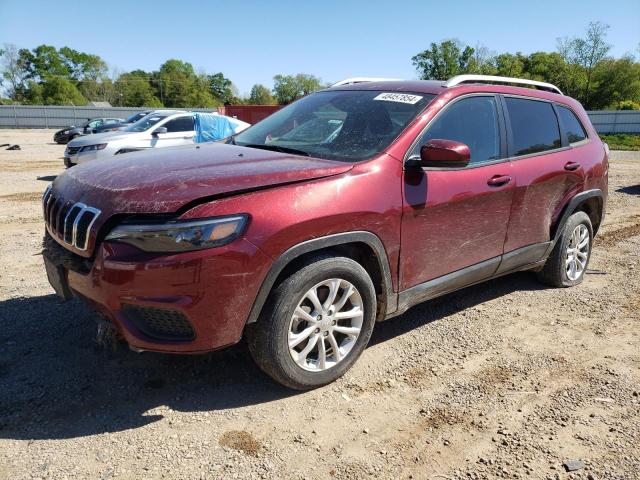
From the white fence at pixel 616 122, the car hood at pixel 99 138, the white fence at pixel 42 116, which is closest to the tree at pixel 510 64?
the white fence at pixel 616 122

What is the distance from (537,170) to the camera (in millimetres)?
4145

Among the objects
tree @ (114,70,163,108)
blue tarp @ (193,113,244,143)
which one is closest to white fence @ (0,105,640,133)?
blue tarp @ (193,113,244,143)

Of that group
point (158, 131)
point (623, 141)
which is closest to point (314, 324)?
point (158, 131)

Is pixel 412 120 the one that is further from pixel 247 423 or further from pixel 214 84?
pixel 214 84

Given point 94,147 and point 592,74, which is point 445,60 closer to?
point 592,74

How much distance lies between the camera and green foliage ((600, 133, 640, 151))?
28809 mm

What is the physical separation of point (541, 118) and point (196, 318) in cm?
344

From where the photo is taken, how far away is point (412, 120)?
3.40m

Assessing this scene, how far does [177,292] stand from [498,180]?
2.48 meters

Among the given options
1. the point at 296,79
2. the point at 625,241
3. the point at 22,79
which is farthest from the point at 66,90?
the point at 625,241

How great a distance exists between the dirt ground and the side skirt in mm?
396

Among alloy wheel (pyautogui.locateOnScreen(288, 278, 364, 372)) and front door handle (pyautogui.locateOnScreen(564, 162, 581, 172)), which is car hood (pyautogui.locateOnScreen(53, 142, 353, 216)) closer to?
alloy wheel (pyautogui.locateOnScreen(288, 278, 364, 372))

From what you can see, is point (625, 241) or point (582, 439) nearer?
point (582, 439)

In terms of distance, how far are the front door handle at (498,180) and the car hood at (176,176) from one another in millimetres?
1271
